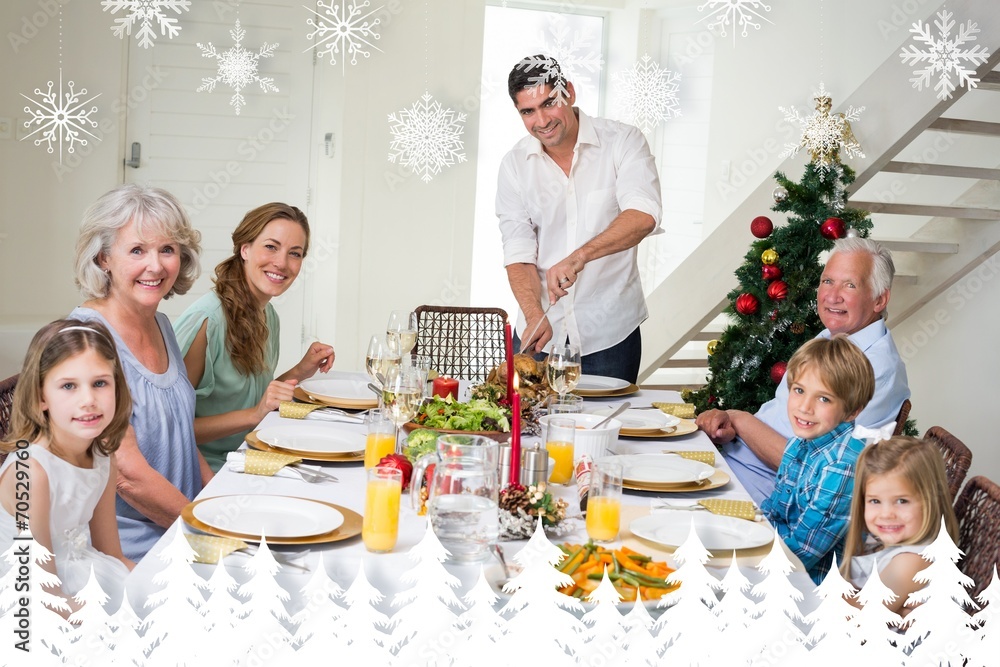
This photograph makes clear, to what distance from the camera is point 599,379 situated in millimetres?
2674

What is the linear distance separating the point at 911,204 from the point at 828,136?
0.62 m

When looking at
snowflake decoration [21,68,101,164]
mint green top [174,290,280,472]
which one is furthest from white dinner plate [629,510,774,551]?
mint green top [174,290,280,472]

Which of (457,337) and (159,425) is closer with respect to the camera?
(159,425)

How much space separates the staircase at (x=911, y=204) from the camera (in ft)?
12.3

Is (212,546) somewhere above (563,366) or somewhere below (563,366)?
below

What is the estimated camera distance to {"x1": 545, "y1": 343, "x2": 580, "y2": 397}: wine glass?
6.22 ft

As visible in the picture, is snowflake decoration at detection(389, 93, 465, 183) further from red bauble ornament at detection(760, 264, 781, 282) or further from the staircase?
red bauble ornament at detection(760, 264, 781, 282)

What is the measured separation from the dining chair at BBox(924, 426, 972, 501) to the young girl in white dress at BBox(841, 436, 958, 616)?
252 millimetres

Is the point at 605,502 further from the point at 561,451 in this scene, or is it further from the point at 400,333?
the point at 400,333

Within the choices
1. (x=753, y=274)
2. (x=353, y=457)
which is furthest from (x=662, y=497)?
(x=753, y=274)

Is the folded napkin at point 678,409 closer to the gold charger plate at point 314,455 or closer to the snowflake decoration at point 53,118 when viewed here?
the gold charger plate at point 314,455

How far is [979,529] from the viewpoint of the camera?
5.16ft

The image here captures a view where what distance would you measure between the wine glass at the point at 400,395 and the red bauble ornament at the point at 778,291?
2.20 meters

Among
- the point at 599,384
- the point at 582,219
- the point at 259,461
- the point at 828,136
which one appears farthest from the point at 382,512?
the point at 828,136
